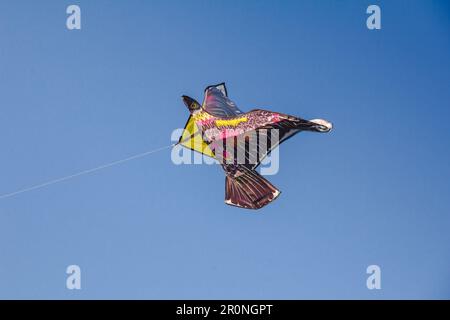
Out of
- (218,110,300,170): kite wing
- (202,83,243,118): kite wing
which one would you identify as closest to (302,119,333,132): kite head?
(218,110,300,170): kite wing

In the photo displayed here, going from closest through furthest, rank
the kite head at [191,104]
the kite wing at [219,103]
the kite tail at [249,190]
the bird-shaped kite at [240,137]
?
1. the bird-shaped kite at [240,137]
2. the kite tail at [249,190]
3. the kite head at [191,104]
4. the kite wing at [219,103]

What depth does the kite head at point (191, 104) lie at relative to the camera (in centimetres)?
1459

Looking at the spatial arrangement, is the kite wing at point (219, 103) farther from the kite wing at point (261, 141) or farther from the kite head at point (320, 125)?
the kite head at point (320, 125)

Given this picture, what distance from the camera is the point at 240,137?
14242mm

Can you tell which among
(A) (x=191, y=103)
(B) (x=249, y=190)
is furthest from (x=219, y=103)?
(B) (x=249, y=190)

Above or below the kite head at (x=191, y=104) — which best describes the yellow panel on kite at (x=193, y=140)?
below

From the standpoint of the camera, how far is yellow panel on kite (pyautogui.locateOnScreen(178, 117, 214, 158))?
1477 cm

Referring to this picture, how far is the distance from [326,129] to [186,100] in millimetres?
2865

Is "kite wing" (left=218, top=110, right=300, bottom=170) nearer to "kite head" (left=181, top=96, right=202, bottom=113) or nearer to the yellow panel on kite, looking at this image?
the yellow panel on kite

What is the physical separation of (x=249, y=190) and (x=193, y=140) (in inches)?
64.4

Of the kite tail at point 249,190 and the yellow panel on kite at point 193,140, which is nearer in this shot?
the kite tail at point 249,190

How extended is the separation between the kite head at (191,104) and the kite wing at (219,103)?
11.4 inches

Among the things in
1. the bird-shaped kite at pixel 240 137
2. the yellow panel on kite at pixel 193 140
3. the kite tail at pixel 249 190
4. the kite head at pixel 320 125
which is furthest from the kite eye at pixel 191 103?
the kite head at pixel 320 125
